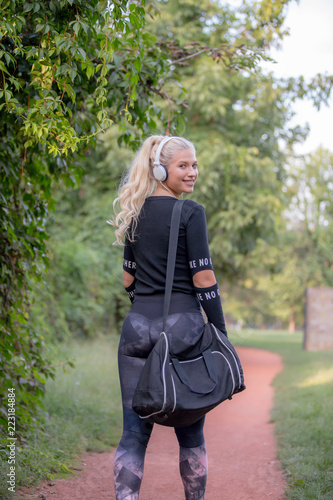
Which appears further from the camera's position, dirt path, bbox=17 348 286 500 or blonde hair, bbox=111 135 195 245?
dirt path, bbox=17 348 286 500

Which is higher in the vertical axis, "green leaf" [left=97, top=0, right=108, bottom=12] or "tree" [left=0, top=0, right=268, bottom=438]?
"green leaf" [left=97, top=0, right=108, bottom=12]

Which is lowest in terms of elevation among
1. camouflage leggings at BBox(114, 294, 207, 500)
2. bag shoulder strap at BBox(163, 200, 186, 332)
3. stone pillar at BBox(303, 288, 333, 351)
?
stone pillar at BBox(303, 288, 333, 351)

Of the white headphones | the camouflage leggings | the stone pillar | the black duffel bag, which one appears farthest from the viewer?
the stone pillar

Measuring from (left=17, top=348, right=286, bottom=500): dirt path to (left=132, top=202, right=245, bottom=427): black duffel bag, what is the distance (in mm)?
1653

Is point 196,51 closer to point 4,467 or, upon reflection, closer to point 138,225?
point 138,225

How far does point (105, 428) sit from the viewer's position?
19.3 ft

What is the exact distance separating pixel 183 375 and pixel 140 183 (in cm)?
108

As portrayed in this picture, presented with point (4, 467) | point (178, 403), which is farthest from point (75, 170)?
point (178, 403)

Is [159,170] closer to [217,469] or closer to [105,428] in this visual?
[217,469]

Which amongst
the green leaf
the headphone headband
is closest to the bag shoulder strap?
the headphone headband

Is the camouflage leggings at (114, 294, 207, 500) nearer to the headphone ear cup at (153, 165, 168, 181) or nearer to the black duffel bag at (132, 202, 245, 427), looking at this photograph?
the black duffel bag at (132, 202, 245, 427)

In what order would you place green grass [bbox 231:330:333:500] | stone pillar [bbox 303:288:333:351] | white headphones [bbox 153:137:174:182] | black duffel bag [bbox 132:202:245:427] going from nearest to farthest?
black duffel bag [bbox 132:202:245:427] → white headphones [bbox 153:137:174:182] → green grass [bbox 231:330:333:500] → stone pillar [bbox 303:288:333:351]

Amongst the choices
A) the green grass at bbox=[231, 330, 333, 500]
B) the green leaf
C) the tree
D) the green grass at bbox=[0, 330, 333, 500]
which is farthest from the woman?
the green grass at bbox=[231, 330, 333, 500]

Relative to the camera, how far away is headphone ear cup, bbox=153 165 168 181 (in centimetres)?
296
